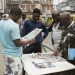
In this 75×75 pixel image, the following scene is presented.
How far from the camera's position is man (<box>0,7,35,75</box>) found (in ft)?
12.8

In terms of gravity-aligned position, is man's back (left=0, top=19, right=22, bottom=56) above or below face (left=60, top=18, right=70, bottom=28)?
below

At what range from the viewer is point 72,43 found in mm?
4090

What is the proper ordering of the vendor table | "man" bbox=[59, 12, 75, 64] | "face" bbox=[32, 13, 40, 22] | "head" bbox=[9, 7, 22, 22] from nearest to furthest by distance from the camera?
the vendor table < "head" bbox=[9, 7, 22, 22] < "man" bbox=[59, 12, 75, 64] < "face" bbox=[32, 13, 40, 22]

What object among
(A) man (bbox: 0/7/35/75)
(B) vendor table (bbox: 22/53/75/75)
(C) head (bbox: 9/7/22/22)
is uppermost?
(C) head (bbox: 9/7/22/22)

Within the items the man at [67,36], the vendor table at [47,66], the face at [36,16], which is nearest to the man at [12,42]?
the vendor table at [47,66]

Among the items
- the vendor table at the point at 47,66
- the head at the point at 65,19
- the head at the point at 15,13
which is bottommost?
the vendor table at the point at 47,66

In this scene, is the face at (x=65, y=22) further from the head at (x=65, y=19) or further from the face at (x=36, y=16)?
the face at (x=36, y=16)

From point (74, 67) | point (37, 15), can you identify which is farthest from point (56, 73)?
point (37, 15)

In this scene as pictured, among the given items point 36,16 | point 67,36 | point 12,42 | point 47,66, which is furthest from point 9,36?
point 36,16

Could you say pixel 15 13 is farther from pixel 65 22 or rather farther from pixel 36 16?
pixel 36 16

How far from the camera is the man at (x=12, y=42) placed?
12.8ft

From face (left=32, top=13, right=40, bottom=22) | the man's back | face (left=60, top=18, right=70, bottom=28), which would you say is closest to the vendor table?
the man's back

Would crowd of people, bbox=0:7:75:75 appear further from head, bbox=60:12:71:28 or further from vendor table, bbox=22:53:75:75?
vendor table, bbox=22:53:75:75

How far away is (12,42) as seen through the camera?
13.1ft
